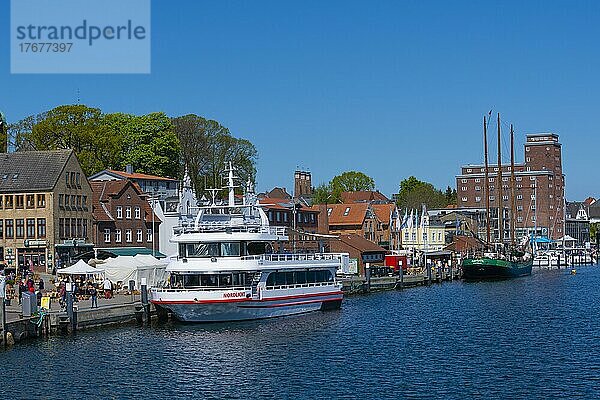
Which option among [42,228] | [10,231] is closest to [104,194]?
[42,228]

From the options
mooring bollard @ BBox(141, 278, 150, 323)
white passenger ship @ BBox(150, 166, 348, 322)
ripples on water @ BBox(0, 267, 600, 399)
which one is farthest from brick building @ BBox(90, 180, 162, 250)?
ripples on water @ BBox(0, 267, 600, 399)

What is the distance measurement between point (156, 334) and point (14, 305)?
9428 millimetres

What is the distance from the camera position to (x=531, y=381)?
38344 mm

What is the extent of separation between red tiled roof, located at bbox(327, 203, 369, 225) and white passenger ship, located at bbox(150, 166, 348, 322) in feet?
199

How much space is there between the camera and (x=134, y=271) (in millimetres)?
62000

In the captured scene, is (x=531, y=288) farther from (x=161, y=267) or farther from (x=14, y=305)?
(x=14, y=305)

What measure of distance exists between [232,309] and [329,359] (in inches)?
504

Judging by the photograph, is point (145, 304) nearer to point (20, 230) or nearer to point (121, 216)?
point (20, 230)

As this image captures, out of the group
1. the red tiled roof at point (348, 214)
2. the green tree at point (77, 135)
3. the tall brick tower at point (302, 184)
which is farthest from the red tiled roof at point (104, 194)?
the tall brick tower at point (302, 184)

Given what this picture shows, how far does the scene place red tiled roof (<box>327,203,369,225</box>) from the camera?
398 feet

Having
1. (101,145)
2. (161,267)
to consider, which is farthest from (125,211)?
(161,267)

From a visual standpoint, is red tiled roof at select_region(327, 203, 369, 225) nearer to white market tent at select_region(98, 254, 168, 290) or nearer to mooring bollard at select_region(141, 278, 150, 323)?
white market tent at select_region(98, 254, 168, 290)

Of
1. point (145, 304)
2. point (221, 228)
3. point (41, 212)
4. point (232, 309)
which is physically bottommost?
point (232, 309)

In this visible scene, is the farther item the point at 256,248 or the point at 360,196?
the point at 360,196
